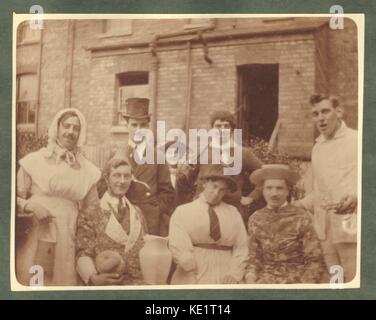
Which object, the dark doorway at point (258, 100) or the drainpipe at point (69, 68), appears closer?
the dark doorway at point (258, 100)

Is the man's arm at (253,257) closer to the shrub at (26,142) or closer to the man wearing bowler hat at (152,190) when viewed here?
the man wearing bowler hat at (152,190)

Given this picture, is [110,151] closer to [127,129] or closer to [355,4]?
[127,129]

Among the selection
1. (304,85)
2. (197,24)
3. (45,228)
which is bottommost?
(45,228)

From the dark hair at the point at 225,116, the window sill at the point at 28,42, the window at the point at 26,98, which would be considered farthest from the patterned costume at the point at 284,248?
the window sill at the point at 28,42

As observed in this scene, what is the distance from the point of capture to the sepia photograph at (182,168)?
5.93 meters

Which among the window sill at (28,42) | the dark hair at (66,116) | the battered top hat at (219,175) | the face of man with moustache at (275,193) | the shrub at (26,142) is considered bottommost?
the face of man with moustache at (275,193)

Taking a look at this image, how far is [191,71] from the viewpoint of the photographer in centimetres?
596

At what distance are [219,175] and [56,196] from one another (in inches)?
67.3

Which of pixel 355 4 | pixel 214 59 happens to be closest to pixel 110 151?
pixel 214 59

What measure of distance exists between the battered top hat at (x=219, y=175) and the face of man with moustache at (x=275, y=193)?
1.07 feet

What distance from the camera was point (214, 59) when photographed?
19.6 feet

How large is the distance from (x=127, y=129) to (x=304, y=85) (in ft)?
6.18

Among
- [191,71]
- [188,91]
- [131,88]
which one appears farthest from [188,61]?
[131,88]
